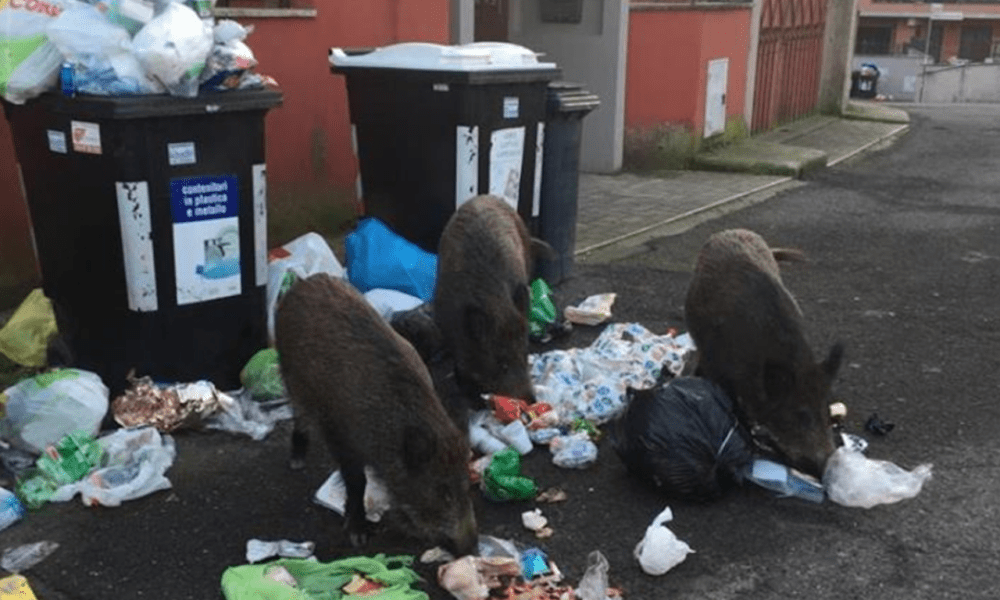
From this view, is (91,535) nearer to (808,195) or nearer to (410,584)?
(410,584)

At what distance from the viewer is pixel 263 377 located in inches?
205

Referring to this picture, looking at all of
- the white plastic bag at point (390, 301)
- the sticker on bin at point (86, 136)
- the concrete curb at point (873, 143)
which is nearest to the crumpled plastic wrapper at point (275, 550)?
the sticker on bin at point (86, 136)

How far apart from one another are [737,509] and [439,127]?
3200mm

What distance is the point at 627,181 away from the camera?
1167 centimetres

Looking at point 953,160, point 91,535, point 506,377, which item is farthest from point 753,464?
point 953,160

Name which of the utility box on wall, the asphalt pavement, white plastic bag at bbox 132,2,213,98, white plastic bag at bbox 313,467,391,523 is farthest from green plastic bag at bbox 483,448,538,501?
the utility box on wall

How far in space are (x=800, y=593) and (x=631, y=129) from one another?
9123 mm

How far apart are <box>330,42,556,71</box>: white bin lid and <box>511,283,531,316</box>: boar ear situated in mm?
1625

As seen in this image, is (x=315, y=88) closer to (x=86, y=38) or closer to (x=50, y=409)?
(x=86, y=38)

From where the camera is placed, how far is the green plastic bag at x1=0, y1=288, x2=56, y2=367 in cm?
535

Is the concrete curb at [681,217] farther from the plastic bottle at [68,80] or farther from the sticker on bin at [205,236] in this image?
the plastic bottle at [68,80]

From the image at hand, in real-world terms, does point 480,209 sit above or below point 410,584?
above

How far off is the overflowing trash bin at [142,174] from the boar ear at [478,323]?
1096 mm

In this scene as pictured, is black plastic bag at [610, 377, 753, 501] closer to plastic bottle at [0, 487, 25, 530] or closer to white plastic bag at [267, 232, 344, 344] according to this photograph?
white plastic bag at [267, 232, 344, 344]
